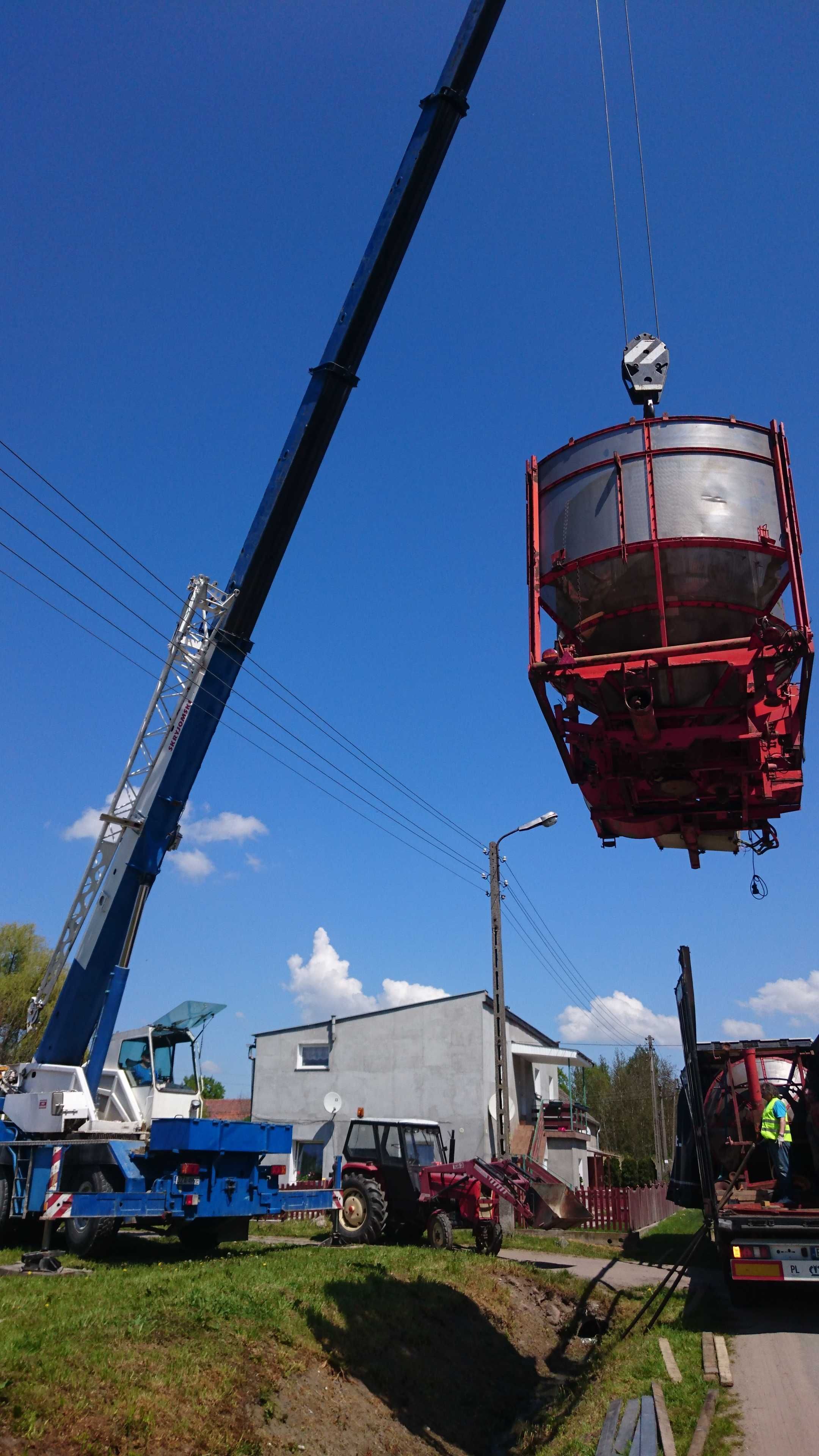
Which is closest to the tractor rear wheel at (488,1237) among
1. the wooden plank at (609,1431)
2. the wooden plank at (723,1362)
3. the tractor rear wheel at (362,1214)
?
the tractor rear wheel at (362,1214)

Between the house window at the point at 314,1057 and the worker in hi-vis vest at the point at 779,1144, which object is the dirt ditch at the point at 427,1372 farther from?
the house window at the point at 314,1057

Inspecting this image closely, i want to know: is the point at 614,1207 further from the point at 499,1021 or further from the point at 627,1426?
the point at 627,1426

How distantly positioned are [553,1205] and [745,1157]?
232 inches

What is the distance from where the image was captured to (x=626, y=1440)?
6.44m

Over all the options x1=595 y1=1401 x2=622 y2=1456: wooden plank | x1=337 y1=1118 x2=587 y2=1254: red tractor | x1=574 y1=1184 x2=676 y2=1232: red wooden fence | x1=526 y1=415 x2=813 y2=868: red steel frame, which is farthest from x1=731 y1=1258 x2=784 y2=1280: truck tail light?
x1=574 y1=1184 x2=676 y2=1232: red wooden fence

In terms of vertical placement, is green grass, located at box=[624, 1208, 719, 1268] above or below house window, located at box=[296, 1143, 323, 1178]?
below

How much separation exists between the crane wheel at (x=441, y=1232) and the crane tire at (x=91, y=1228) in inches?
203

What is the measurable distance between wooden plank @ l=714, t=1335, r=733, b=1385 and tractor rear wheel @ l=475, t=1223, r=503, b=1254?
21.7ft

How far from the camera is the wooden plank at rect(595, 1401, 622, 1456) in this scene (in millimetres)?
6352

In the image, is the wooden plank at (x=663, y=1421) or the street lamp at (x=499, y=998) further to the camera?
the street lamp at (x=499, y=998)

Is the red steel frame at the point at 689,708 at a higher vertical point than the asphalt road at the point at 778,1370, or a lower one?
higher

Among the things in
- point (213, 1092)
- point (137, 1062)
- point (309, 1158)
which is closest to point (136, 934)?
point (137, 1062)

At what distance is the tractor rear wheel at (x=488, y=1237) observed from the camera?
14.7 meters

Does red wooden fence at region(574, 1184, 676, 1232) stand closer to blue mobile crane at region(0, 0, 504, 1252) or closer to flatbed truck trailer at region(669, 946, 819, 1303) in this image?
flatbed truck trailer at region(669, 946, 819, 1303)
